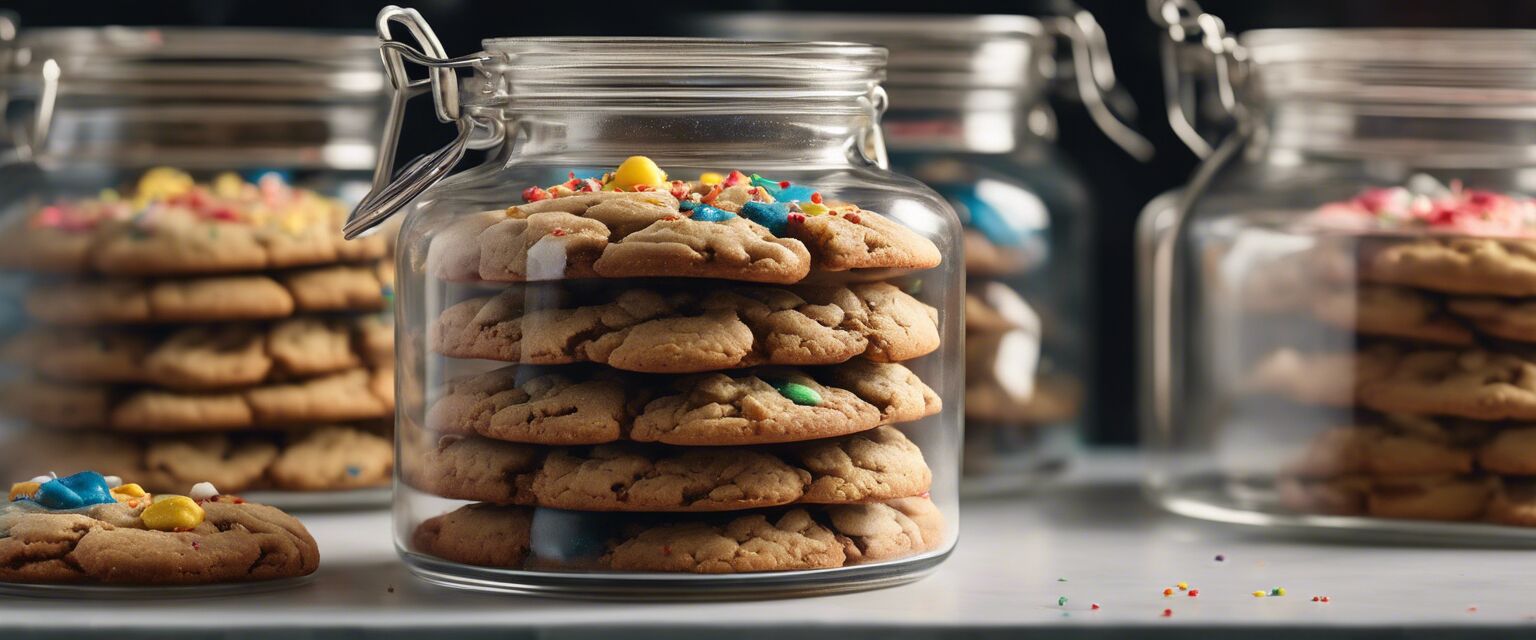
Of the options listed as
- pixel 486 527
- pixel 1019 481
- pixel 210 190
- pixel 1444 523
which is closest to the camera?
pixel 486 527

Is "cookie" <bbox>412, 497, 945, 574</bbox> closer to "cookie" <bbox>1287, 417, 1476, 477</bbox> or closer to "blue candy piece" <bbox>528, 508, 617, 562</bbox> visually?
"blue candy piece" <bbox>528, 508, 617, 562</bbox>

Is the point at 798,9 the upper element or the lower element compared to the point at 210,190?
upper

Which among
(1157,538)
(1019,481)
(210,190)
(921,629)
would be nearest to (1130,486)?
(1019,481)

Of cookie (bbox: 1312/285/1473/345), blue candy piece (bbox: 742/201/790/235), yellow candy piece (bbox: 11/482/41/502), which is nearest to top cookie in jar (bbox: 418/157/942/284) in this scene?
blue candy piece (bbox: 742/201/790/235)

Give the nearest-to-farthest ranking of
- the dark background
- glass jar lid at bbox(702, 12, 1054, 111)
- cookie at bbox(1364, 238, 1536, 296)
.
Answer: cookie at bbox(1364, 238, 1536, 296), glass jar lid at bbox(702, 12, 1054, 111), the dark background

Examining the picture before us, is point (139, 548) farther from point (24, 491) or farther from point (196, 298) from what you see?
point (196, 298)

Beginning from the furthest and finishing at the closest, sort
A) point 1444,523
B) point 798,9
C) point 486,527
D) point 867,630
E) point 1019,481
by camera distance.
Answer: point 798,9 → point 1019,481 → point 1444,523 → point 486,527 → point 867,630

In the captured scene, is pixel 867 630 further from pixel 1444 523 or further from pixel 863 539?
pixel 1444 523
